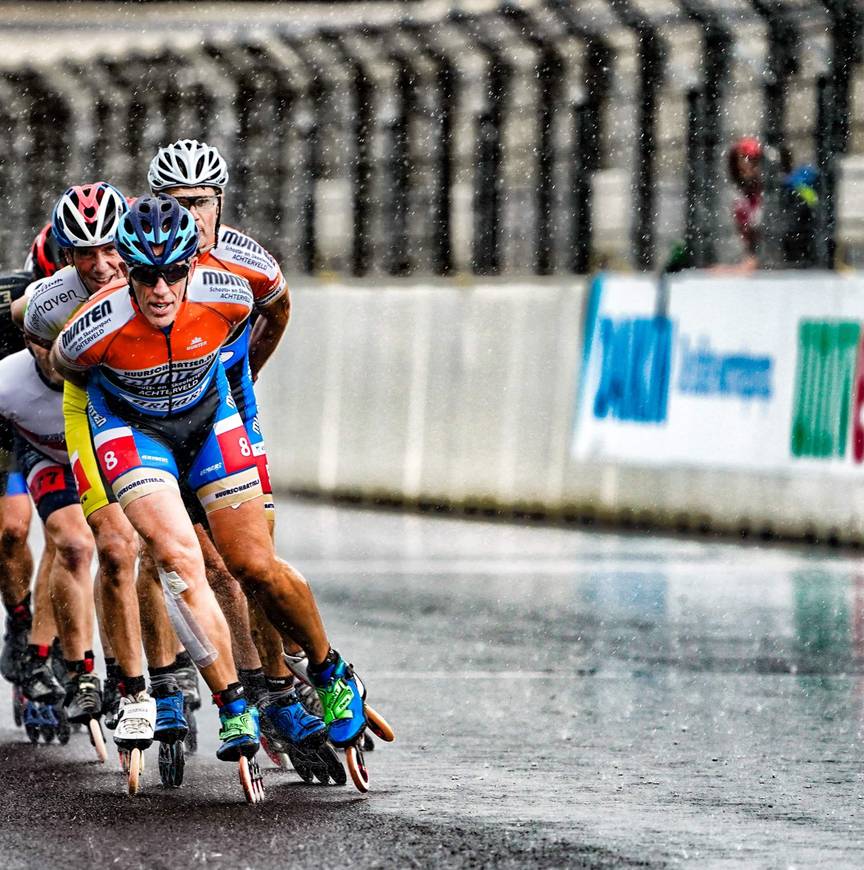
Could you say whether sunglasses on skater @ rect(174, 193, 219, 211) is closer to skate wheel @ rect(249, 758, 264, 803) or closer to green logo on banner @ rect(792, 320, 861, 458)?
skate wheel @ rect(249, 758, 264, 803)

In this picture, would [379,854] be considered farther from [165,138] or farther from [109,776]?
[165,138]

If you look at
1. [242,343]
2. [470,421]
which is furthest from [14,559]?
[470,421]

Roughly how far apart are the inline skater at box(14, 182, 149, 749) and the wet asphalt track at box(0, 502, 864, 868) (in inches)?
11.0

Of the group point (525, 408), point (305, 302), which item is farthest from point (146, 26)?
point (525, 408)

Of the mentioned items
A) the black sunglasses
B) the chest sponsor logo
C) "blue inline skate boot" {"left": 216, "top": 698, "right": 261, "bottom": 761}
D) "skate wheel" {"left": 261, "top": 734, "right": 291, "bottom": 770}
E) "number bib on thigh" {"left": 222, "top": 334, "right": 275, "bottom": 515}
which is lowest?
"skate wheel" {"left": 261, "top": 734, "right": 291, "bottom": 770}

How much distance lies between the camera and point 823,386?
14.6 metres

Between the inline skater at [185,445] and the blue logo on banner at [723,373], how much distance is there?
7998mm

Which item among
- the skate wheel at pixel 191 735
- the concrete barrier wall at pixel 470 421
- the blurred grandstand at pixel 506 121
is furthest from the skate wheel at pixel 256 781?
the blurred grandstand at pixel 506 121

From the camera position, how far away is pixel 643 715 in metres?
8.80

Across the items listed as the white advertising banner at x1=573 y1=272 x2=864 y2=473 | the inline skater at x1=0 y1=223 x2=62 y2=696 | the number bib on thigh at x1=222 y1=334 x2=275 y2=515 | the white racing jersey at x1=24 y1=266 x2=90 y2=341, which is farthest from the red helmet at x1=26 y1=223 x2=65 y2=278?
the white advertising banner at x1=573 y1=272 x2=864 y2=473

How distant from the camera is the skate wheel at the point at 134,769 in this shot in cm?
725

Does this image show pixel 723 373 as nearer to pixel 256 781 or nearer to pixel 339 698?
pixel 339 698

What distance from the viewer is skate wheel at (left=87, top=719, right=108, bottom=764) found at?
26.6ft

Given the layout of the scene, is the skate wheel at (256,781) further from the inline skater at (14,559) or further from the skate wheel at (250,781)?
the inline skater at (14,559)
